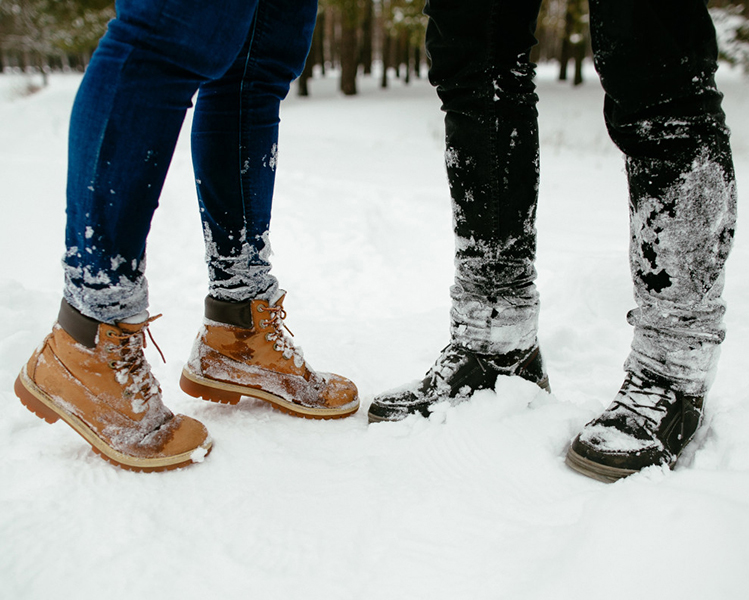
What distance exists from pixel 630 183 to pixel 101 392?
3.70 feet

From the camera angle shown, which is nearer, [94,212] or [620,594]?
[620,594]

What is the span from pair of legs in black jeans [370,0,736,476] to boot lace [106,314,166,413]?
20.4 inches

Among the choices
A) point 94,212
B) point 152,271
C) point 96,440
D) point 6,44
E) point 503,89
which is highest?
point 6,44

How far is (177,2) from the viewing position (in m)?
0.82

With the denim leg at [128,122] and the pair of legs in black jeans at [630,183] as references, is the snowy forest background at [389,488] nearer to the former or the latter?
the pair of legs in black jeans at [630,183]

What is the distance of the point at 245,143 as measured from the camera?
1.21 metres

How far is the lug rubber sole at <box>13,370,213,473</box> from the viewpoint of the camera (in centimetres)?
101

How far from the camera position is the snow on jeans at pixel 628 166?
3.13ft

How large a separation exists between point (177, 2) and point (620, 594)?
1.08m

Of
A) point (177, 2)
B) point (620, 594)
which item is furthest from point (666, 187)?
point (177, 2)

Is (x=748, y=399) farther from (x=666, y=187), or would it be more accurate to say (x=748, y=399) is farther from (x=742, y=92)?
(x=742, y=92)

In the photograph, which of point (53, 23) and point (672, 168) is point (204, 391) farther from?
point (53, 23)

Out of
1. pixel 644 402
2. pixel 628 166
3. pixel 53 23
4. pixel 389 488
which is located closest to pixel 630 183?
pixel 628 166

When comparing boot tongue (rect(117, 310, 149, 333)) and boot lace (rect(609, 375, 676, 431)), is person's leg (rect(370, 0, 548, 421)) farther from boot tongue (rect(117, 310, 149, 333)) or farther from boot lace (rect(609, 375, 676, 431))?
boot tongue (rect(117, 310, 149, 333))
